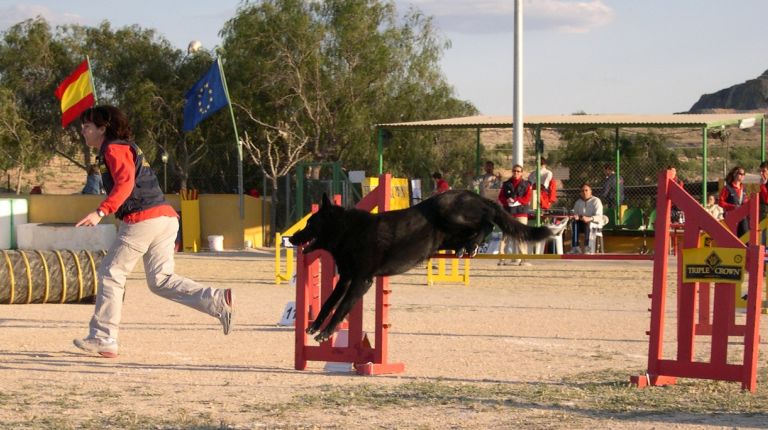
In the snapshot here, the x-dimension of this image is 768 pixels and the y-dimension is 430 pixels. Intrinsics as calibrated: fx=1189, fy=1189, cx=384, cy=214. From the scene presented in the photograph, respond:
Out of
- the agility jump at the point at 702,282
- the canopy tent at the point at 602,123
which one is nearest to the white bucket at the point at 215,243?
the canopy tent at the point at 602,123

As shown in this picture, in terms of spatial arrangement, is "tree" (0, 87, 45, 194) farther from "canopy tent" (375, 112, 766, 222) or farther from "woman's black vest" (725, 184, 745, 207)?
"woman's black vest" (725, 184, 745, 207)

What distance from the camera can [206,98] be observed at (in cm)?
2555

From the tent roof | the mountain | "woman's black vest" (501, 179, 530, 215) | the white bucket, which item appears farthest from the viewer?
the mountain

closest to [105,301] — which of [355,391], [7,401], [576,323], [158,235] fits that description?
[158,235]

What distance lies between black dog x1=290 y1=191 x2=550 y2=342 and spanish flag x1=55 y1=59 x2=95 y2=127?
59.4 ft

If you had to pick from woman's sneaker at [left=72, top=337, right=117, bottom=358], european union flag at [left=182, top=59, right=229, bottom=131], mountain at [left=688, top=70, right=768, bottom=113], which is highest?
mountain at [left=688, top=70, right=768, bottom=113]

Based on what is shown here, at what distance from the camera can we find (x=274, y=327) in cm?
1136

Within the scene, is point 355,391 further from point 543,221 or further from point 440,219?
point 543,221

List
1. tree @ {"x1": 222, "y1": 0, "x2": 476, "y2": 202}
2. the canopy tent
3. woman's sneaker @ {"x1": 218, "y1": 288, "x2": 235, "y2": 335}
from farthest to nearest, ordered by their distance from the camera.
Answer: tree @ {"x1": 222, "y1": 0, "x2": 476, "y2": 202}, the canopy tent, woman's sneaker @ {"x1": 218, "y1": 288, "x2": 235, "y2": 335}

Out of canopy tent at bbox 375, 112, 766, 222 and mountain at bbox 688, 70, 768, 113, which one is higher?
mountain at bbox 688, 70, 768, 113

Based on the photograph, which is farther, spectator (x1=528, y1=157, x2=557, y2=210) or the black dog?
spectator (x1=528, y1=157, x2=557, y2=210)

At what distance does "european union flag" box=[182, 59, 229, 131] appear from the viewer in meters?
25.1

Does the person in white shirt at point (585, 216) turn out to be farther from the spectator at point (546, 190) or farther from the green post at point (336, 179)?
the green post at point (336, 179)

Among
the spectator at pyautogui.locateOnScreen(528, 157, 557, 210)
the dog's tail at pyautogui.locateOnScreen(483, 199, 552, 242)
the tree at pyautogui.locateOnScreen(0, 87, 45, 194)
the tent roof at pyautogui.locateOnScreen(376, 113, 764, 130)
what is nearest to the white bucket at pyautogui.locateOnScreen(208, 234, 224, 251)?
the tent roof at pyautogui.locateOnScreen(376, 113, 764, 130)
